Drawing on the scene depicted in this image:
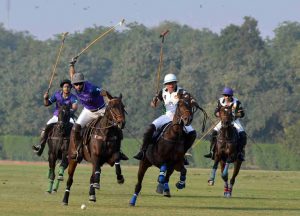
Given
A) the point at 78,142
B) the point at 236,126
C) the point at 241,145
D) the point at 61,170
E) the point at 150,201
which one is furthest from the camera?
the point at 236,126

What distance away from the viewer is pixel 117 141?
73.7ft

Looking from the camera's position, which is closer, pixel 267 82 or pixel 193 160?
pixel 193 160

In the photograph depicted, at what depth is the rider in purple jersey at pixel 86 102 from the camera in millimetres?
22734

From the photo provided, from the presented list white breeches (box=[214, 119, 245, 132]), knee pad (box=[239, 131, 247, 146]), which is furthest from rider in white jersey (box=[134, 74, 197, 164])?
white breeches (box=[214, 119, 245, 132])

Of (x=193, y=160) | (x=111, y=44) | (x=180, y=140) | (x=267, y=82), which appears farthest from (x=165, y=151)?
(x=111, y=44)

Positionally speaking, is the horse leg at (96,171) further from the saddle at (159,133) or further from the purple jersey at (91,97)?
the saddle at (159,133)

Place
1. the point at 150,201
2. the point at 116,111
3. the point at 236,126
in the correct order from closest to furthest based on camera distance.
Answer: the point at 116,111 → the point at 150,201 → the point at 236,126

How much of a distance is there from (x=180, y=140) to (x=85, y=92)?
2083 mm

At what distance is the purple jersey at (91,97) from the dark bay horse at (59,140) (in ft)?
12.0

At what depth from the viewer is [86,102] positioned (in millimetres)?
23156

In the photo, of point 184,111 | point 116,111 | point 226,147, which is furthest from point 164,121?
point 226,147

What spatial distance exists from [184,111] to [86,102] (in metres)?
2.06

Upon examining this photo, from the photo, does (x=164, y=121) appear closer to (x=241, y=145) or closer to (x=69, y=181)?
(x=69, y=181)

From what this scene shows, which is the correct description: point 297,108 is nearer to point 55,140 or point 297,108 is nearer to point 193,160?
point 193,160
